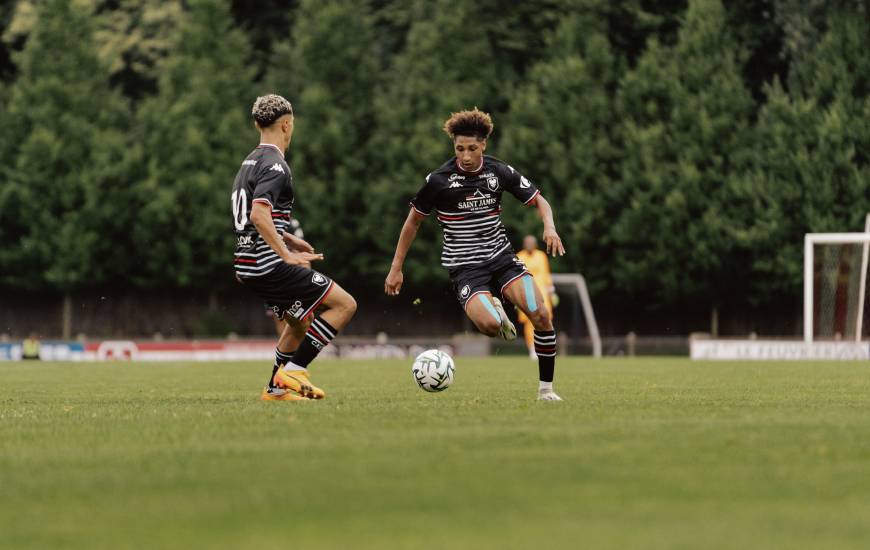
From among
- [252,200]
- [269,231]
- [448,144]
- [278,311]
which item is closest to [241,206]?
[252,200]

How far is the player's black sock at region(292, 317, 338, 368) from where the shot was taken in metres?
11.9

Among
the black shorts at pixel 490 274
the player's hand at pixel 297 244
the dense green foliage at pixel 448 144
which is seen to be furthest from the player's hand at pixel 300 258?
the dense green foliage at pixel 448 144

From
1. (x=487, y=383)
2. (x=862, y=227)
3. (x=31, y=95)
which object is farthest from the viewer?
(x=31, y=95)

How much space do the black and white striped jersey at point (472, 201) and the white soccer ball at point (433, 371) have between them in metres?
0.81

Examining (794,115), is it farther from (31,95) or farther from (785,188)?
(31,95)

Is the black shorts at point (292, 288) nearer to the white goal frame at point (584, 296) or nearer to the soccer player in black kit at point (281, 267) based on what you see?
the soccer player in black kit at point (281, 267)

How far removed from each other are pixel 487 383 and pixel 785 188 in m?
22.5

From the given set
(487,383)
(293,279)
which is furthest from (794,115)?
(293,279)

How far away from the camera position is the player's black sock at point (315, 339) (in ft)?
38.9

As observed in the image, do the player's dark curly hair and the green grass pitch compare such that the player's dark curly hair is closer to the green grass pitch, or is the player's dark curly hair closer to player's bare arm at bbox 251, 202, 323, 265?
player's bare arm at bbox 251, 202, 323, 265

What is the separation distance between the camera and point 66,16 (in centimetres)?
4125

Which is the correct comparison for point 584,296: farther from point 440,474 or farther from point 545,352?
point 440,474

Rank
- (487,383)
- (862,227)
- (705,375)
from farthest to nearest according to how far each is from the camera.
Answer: (862,227)
(705,375)
(487,383)

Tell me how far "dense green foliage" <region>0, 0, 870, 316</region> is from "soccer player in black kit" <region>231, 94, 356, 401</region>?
26.2 metres
